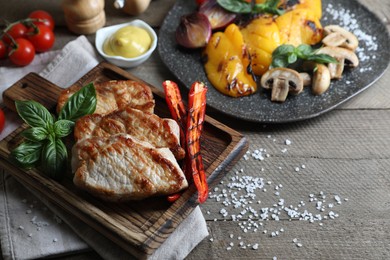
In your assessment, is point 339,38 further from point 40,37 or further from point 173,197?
point 40,37

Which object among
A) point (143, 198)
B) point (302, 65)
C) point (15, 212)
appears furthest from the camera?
point (302, 65)

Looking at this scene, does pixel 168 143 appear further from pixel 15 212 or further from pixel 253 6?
pixel 253 6

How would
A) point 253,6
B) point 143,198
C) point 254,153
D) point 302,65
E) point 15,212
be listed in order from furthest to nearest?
point 253,6
point 302,65
point 254,153
point 15,212
point 143,198

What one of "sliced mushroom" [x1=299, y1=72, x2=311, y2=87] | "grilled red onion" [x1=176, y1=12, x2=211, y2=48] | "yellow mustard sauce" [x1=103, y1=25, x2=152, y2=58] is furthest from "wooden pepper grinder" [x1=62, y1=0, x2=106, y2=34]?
"sliced mushroom" [x1=299, y1=72, x2=311, y2=87]

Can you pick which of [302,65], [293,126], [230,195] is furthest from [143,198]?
[302,65]

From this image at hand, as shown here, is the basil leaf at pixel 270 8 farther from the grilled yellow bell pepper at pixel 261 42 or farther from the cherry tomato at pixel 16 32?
the cherry tomato at pixel 16 32

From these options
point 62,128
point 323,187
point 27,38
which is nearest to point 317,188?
point 323,187
